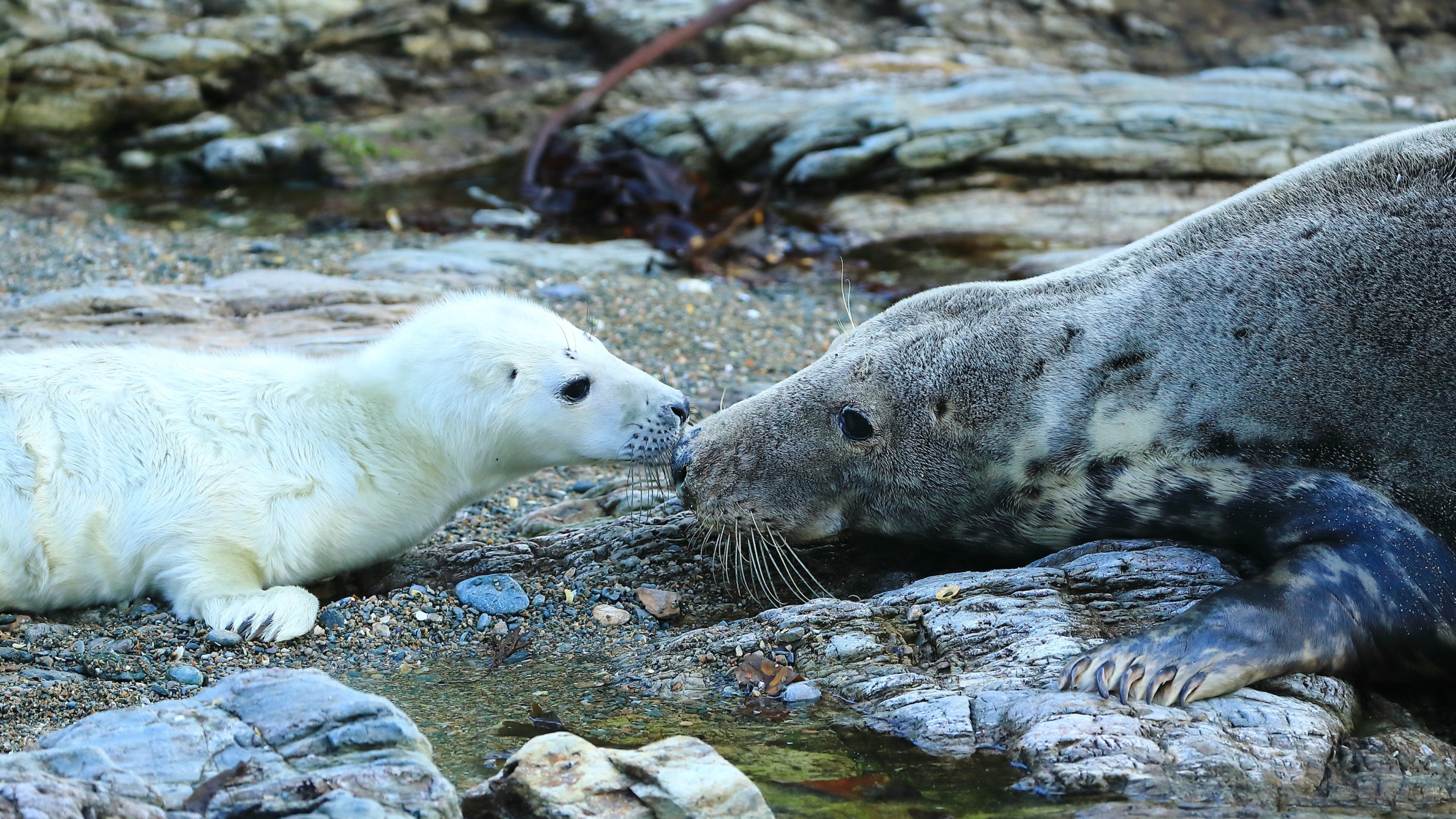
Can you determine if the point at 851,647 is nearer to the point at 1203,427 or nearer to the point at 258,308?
the point at 1203,427

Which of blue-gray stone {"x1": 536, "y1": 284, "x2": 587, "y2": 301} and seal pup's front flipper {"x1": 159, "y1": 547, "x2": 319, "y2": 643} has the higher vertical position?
seal pup's front flipper {"x1": 159, "y1": 547, "x2": 319, "y2": 643}

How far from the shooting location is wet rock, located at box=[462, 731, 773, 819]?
94.8 inches

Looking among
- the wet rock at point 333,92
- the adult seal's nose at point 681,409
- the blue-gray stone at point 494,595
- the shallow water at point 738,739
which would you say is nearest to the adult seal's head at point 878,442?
the adult seal's nose at point 681,409

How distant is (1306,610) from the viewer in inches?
121

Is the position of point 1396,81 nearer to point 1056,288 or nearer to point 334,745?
point 1056,288

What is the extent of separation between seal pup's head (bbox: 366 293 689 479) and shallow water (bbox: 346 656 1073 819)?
0.83 meters

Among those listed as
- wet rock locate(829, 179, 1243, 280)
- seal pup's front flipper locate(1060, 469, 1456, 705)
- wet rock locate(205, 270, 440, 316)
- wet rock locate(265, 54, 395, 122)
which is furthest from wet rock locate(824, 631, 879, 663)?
wet rock locate(265, 54, 395, 122)

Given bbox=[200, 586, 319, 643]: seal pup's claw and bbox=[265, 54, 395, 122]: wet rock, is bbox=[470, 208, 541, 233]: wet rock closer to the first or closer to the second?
bbox=[265, 54, 395, 122]: wet rock

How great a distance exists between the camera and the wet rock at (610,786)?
2.41 meters

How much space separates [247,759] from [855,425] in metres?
2.00

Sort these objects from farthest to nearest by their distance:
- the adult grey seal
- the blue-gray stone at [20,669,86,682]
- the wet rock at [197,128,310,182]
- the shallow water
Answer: the wet rock at [197,128,310,182] → the blue-gray stone at [20,669,86,682] → the adult grey seal → the shallow water

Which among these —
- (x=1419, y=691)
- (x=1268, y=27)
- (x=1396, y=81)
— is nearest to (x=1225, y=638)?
(x=1419, y=691)

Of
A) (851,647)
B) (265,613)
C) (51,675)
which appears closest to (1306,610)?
(851,647)

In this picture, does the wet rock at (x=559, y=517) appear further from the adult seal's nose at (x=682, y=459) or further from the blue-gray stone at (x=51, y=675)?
the blue-gray stone at (x=51, y=675)
